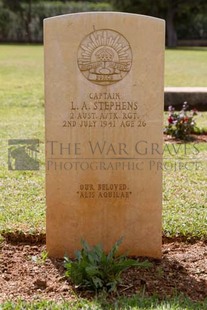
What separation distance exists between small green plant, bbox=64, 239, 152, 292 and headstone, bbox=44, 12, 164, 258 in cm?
29

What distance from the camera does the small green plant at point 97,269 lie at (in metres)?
3.36

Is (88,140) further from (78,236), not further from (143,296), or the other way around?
(143,296)

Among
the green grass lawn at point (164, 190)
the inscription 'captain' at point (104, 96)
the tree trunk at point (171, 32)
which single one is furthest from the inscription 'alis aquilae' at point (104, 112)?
the tree trunk at point (171, 32)

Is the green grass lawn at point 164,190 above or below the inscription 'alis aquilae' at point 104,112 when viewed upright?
below

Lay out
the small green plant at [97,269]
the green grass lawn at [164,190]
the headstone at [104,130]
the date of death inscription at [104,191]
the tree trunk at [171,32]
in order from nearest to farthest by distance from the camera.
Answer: the small green plant at [97,269] → the headstone at [104,130] → the date of death inscription at [104,191] → the green grass lawn at [164,190] → the tree trunk at [171,32]

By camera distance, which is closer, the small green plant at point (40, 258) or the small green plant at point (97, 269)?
the small green plant at point (97, 269)

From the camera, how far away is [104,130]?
3723 mm

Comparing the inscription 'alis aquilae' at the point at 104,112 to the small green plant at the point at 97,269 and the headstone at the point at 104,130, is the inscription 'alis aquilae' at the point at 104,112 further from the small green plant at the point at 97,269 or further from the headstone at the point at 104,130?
the small green plant at the point at 97,269

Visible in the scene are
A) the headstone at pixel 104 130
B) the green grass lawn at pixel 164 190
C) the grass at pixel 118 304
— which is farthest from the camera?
the green grass lawn at pixel 164 190

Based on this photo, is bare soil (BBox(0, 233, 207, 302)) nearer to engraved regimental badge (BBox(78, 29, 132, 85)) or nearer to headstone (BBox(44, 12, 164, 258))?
headstone (BBox(44, 12, 164, 258))

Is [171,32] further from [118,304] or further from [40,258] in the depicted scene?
[118,304]

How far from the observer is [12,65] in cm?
2198

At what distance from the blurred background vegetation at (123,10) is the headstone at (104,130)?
132ft

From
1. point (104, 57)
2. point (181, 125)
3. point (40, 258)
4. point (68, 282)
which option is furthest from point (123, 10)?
point (68, 282)
